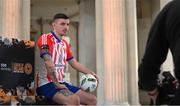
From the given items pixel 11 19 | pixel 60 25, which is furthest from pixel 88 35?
pixel 60 25

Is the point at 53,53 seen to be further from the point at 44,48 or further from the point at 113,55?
the point at 113,55

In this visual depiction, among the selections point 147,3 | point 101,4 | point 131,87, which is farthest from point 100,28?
point 147,3

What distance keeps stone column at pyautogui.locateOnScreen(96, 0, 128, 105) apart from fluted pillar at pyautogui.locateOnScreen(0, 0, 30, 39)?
352 cm

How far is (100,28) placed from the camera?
20438mm

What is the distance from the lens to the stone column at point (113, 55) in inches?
763

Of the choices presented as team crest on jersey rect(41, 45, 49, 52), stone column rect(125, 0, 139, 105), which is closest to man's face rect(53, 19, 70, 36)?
team crest on jersey rect(41, 45, 49, 52)

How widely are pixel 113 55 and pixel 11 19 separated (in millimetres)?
4516

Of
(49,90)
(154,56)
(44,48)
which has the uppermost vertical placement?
(44,48)

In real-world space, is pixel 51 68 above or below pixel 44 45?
below

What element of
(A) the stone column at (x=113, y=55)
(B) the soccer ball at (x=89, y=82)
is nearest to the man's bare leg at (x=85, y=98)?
(B) the soccer ball at (x=89, y=82)

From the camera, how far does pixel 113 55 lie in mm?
19594

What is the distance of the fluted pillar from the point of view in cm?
1942

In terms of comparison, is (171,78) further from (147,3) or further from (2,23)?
(147,3)

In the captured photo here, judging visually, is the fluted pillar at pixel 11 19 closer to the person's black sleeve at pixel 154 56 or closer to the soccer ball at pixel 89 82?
the soccer ball at pixel 89 82
